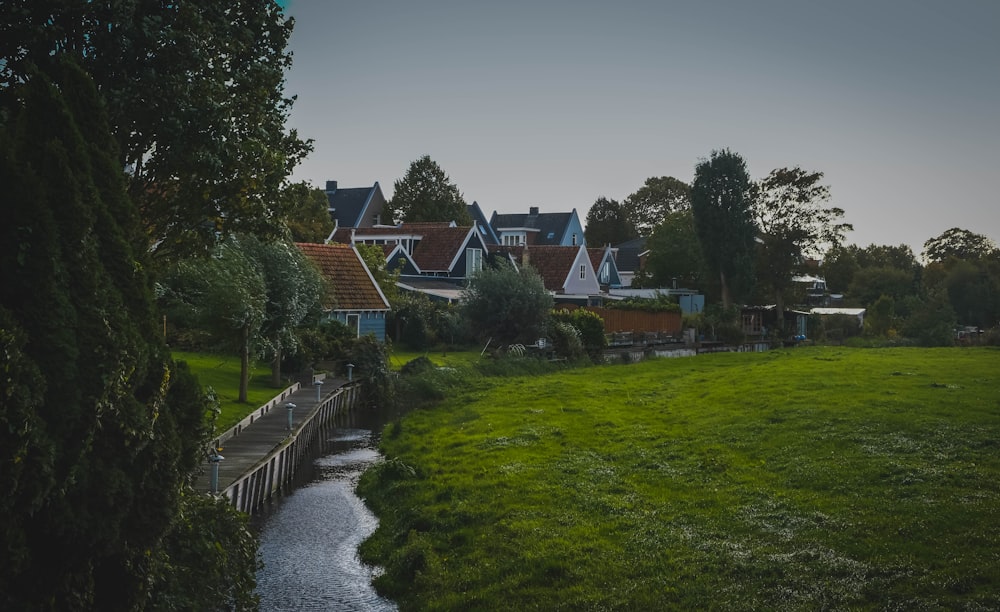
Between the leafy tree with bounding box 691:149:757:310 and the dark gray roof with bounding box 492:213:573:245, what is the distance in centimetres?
2404

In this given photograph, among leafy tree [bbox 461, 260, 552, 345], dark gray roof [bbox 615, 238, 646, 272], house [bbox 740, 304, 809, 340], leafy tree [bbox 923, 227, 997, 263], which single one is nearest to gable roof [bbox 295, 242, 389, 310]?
leafy tree [bbox 461, 260, 552, 345]

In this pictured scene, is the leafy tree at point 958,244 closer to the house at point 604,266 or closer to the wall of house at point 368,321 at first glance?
the house at point 604,266

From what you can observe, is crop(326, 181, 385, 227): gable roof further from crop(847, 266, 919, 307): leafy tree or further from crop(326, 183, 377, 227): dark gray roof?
crop(847, 266, 919, 307): leafy tree

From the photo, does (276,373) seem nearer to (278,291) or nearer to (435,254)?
(278,291)

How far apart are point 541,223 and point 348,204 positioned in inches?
902

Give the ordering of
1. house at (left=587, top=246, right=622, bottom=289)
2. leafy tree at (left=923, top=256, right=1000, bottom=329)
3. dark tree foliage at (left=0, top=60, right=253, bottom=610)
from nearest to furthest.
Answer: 1. dark tree foliage at (left=0, top=60, right=253, bottom=610)
2. leafy tree at (left=923, top=256, right=1000, bottom=329)
3. house at (left=587, top=246, right=622, bottom=289)

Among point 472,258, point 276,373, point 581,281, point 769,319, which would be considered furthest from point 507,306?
point 769,319

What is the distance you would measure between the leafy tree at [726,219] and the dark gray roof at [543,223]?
2404 cm

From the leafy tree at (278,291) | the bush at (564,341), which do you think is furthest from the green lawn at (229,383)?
the bush at (564,341)

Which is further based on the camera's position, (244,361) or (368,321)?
(368,321)

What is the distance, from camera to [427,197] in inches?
3327

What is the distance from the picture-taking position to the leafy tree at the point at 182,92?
14.6 meters

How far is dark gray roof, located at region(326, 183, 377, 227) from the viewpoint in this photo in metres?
88.1

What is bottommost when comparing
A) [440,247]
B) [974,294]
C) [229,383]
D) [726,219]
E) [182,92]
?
[229,383]
